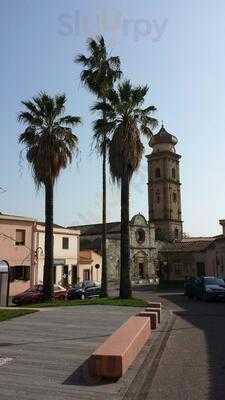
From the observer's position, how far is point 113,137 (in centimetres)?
2928

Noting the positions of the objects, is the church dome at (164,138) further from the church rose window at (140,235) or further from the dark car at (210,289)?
the dark car at (210,289)

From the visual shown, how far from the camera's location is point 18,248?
4062 cm

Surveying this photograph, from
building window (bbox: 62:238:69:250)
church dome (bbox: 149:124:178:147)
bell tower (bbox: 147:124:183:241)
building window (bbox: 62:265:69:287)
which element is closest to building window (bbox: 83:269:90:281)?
building window (bbox: 62:265:69:287)

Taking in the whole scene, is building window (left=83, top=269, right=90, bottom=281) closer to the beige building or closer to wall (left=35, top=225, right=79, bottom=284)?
the beige building

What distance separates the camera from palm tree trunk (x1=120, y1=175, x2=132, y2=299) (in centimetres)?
2802

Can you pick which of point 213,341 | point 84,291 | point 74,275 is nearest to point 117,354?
point 213,341

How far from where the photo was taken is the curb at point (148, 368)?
7.93m

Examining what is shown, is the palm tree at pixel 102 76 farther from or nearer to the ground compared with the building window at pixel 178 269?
farther from the ground

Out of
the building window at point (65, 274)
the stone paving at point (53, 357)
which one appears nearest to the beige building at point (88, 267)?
the building window at point (65, 274)

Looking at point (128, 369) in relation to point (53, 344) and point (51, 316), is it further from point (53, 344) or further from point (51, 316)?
point (51, 316)

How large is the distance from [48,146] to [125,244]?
7.31 m

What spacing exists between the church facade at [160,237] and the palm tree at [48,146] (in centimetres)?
3574

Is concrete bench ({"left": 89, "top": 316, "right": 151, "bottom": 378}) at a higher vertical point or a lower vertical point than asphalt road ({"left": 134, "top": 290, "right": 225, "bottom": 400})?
higher

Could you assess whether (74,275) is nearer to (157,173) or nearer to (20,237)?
(20,237)
